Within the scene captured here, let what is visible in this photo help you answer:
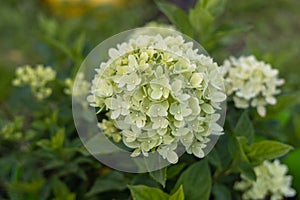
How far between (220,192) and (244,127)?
17 cm

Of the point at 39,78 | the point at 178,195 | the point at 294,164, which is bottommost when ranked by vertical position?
the point at 178,195

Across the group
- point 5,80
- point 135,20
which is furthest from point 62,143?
point 135,20

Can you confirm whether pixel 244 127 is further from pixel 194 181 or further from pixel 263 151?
pixel 194 181

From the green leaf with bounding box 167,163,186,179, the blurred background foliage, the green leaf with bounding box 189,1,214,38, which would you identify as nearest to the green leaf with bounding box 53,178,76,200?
the blurred background foliage

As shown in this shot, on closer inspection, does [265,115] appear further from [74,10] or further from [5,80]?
[74,10]

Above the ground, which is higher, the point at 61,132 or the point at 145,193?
the point at 61,132

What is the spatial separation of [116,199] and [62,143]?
0.20 m

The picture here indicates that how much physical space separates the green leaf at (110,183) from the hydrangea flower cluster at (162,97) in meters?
0.26

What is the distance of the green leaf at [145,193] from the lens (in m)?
1.17

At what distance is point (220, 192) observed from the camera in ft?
4.51

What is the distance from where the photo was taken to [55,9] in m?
3.81

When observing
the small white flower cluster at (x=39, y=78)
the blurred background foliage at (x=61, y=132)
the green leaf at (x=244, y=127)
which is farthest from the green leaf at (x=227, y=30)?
the small white flower cluster at (x=39, y=78)

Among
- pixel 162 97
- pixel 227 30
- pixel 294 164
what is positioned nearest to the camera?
pixel 162 97

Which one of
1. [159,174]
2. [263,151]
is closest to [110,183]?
[159,174]
